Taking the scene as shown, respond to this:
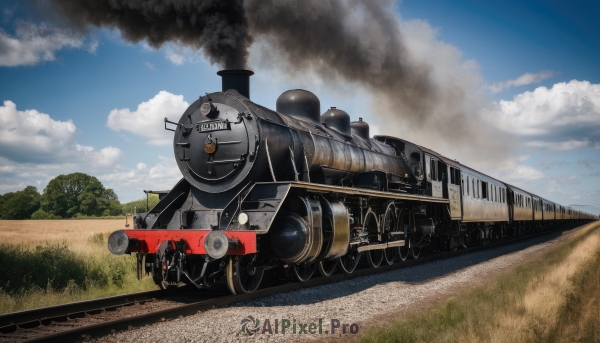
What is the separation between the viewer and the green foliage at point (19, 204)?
39.7m

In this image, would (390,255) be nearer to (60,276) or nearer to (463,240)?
(463,240)

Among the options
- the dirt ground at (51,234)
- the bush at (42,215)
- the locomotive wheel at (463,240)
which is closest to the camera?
the dirt ground at (51,234)

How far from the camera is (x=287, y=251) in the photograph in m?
8.06

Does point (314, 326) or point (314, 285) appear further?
point (314, 285)

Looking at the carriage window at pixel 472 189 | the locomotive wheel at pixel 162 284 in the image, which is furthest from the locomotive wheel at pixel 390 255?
the carriage window at pixel 472 189

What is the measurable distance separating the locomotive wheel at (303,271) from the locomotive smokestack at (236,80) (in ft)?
11.2

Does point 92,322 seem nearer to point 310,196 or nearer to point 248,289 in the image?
point 248,289

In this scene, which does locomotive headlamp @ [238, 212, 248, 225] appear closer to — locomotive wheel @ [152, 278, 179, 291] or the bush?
locomotive wheel @ [152, 278, 179, 291]

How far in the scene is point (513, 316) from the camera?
6125 millimetres

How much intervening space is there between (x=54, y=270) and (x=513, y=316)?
8747 millimetres

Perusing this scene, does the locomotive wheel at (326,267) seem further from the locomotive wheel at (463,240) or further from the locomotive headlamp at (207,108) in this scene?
the locomotive wheel at (463,240)

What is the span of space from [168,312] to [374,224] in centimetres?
652

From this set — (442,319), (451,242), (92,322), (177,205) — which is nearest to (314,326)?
(442,319)

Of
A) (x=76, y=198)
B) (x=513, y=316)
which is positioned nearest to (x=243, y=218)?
(x=513, y=316)
